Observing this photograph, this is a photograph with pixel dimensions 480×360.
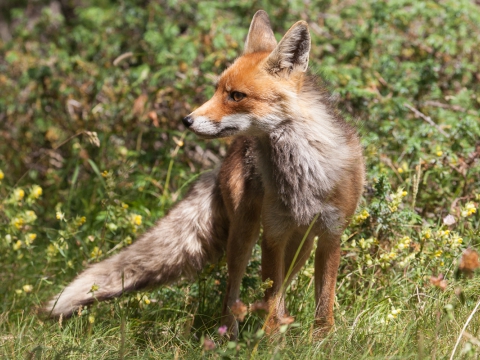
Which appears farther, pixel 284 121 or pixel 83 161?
pixel 83 161

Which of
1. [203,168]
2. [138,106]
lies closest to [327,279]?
[203,168]

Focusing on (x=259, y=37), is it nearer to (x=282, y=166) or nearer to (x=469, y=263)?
(x=282, y=166)

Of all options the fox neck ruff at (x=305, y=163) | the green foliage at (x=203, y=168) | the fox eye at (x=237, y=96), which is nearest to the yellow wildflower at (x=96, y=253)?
the green foliage at (x=203, y=168)

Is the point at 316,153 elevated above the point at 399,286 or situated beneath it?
elevated above

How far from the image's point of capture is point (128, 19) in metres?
7.29

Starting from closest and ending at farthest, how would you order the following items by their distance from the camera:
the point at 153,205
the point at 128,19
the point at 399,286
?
1. the point at 399,286
2. the point at 153,205
3. the point at 128,19

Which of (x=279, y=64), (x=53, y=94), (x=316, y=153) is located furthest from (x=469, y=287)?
(x=53, y=94)

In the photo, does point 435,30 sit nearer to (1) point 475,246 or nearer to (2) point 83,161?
(1) point 475,246

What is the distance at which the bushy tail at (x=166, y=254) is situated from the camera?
14.3 feet

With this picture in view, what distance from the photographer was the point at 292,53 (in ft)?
12.6

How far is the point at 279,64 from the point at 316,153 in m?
0.59

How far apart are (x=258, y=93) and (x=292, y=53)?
13.1 inches

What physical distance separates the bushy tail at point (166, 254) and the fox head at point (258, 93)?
0.90m

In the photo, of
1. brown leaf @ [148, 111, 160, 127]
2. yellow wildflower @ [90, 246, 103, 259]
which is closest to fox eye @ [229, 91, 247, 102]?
yellow wildflower @ [90, 246, 103, 259]
